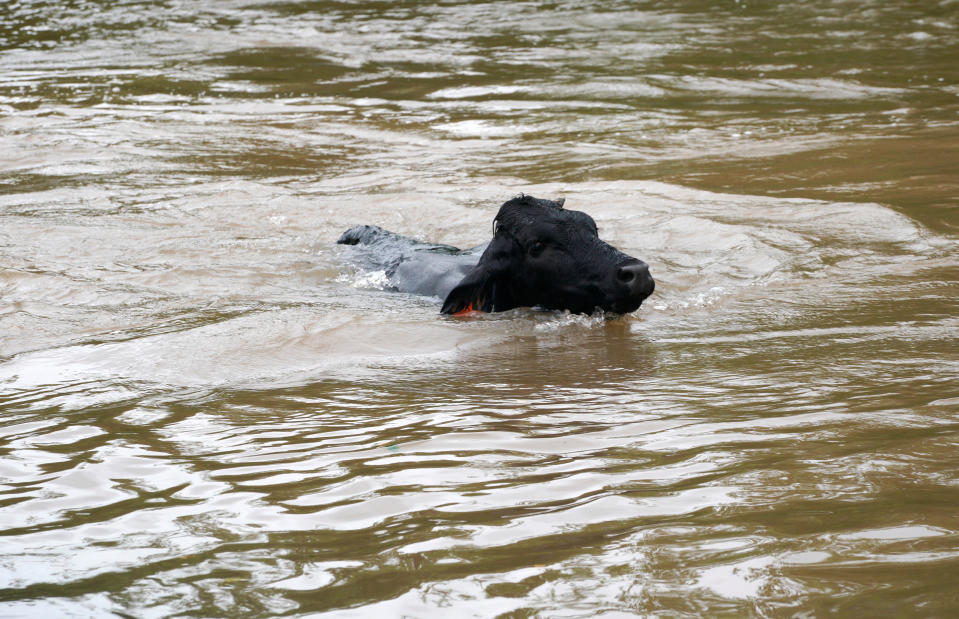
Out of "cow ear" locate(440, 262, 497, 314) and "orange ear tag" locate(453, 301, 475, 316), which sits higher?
"cow ear" locate(440, 262, 497, 314)

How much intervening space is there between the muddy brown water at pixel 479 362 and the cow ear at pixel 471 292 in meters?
0.15

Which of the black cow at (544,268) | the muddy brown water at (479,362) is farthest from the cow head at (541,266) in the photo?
the muddy brown water at (479,362)

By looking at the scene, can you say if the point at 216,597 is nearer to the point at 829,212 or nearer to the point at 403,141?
the point at 829,212

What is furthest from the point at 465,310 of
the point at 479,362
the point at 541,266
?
the point at 479,362

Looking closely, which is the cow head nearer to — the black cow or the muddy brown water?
the black cow

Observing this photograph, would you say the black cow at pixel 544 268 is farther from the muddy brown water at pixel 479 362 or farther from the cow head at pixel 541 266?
the muddy brown water at pixel 479 362

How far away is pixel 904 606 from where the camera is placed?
297 cm

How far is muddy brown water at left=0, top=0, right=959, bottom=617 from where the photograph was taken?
3.36 m

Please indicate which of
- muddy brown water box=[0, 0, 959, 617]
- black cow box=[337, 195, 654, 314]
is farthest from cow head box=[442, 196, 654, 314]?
muddy brown water box=[0, 0, 959, 617]

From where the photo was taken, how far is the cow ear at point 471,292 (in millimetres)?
7574

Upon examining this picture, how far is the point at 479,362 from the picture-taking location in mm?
6410

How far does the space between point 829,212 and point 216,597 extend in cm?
799

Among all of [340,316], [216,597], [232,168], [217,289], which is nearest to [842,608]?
[216,597]

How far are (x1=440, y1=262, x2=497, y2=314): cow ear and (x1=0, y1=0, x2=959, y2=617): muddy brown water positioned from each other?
15 cm
